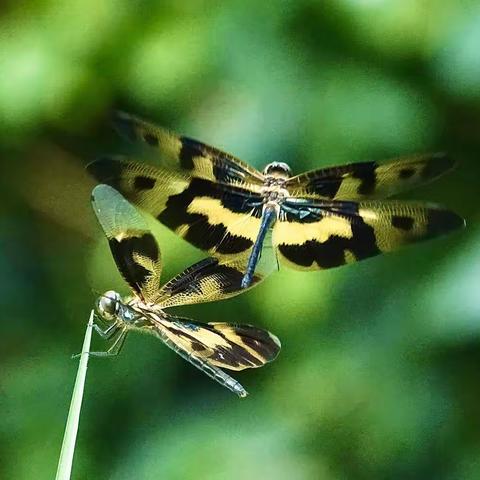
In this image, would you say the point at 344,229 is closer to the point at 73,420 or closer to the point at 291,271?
the point at 73,420

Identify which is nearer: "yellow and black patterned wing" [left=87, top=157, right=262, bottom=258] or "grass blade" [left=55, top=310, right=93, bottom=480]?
"grass blade" [left=55, top=310, right=93, bottom=480]

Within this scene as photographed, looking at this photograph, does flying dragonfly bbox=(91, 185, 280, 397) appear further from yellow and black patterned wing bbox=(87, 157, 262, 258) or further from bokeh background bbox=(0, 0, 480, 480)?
bokeh background bbox=(0, 0, 480, 480)

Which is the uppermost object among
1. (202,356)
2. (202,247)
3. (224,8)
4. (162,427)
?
(224,8)

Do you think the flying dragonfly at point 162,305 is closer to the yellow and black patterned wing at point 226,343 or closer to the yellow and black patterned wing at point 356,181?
the yellow and black patterned wing at point 226,343

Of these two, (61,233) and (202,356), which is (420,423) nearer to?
(61,233)

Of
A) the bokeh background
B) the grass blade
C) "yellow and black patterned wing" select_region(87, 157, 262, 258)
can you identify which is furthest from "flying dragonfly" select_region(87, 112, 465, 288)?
the bokeh background

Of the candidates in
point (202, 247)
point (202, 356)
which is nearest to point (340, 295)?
A: point (202, 247)

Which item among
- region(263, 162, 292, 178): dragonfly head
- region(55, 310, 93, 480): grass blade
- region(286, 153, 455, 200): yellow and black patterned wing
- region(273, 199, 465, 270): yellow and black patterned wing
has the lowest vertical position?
Answer: region(55, 310, 93, 480): grass blade
